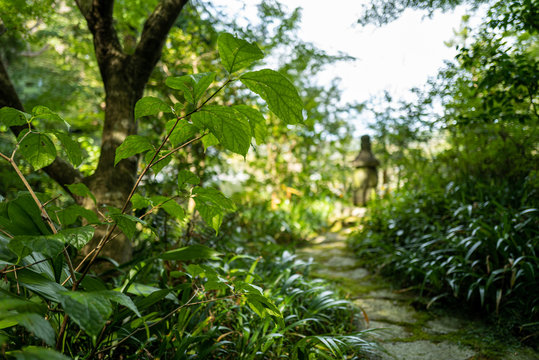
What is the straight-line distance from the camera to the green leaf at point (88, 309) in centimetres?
44

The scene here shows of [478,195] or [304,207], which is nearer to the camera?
[478,195]

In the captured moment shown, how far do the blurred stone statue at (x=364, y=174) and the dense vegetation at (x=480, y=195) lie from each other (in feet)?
4.59

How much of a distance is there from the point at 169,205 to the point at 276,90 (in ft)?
1.46

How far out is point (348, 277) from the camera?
3270 millimetres

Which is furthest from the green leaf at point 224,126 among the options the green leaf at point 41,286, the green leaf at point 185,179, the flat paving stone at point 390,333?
the flat paving stone at point 390,333

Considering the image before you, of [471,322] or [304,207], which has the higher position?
[304,207]

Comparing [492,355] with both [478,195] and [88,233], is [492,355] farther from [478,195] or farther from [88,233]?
[88,233]

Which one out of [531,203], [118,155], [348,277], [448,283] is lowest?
[348,277]

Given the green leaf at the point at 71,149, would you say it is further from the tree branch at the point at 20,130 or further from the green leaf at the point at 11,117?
the tree branch at the point at 20,130

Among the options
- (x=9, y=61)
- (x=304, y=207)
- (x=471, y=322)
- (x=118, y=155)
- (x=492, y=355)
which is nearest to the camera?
(x=118, y=155)

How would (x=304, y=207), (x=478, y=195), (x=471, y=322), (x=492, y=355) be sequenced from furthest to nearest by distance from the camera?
(x=304, y=207)
(x=478, y=195)
(x=471, y=322)
(x=492, y=355)

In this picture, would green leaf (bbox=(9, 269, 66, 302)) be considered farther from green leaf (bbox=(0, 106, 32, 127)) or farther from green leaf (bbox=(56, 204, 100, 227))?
green leaf (bbox=(0, 106, 32, 127))

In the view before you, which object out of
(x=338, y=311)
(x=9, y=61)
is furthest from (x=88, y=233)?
(x=9, y=61)

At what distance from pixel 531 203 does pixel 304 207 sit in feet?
12.0
